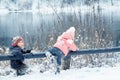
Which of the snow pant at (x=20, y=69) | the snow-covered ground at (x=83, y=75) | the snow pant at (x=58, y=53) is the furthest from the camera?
the snow pant at (x=20, y=69)

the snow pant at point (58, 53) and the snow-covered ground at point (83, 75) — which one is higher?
the snow pant at point (58, 53)

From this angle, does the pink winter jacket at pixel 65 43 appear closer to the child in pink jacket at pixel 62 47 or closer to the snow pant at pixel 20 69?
the child in pink jacket at pixel 62 47

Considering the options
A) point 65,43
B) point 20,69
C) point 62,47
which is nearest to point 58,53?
point 62,47

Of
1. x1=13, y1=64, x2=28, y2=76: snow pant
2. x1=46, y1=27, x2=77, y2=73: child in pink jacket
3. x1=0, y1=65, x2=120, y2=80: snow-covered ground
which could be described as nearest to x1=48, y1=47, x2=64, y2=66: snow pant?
x1=46, y1=27, x2=77, y2=73: child in pink jacket

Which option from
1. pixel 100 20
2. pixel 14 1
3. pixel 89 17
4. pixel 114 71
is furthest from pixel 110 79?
pixel 14 1

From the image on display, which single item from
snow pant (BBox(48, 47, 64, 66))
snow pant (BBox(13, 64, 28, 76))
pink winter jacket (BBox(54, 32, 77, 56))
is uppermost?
pink winter jacket (BBox(54, 32, 77, 56))

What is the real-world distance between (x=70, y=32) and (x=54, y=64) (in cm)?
76

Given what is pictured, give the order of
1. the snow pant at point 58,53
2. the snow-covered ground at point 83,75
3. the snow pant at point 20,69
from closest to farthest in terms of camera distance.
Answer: the snow-covered ground at point 83,75, the snow pant at point 58,53, the snow pant at point 20,69

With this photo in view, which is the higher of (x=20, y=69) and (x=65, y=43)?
(x=65, y=43)

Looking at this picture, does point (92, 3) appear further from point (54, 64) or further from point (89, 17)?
point (54, 64)

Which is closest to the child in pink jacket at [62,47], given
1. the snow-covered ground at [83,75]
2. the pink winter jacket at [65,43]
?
the pink winter jacket at [65,43]

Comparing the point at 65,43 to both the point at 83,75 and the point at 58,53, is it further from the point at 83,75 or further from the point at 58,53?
the point at 83,75

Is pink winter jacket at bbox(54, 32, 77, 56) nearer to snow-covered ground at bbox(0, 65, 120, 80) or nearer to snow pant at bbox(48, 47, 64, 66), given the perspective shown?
snow pant at bbox(48, 47, 64, 66)

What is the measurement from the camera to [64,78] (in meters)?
7.77
